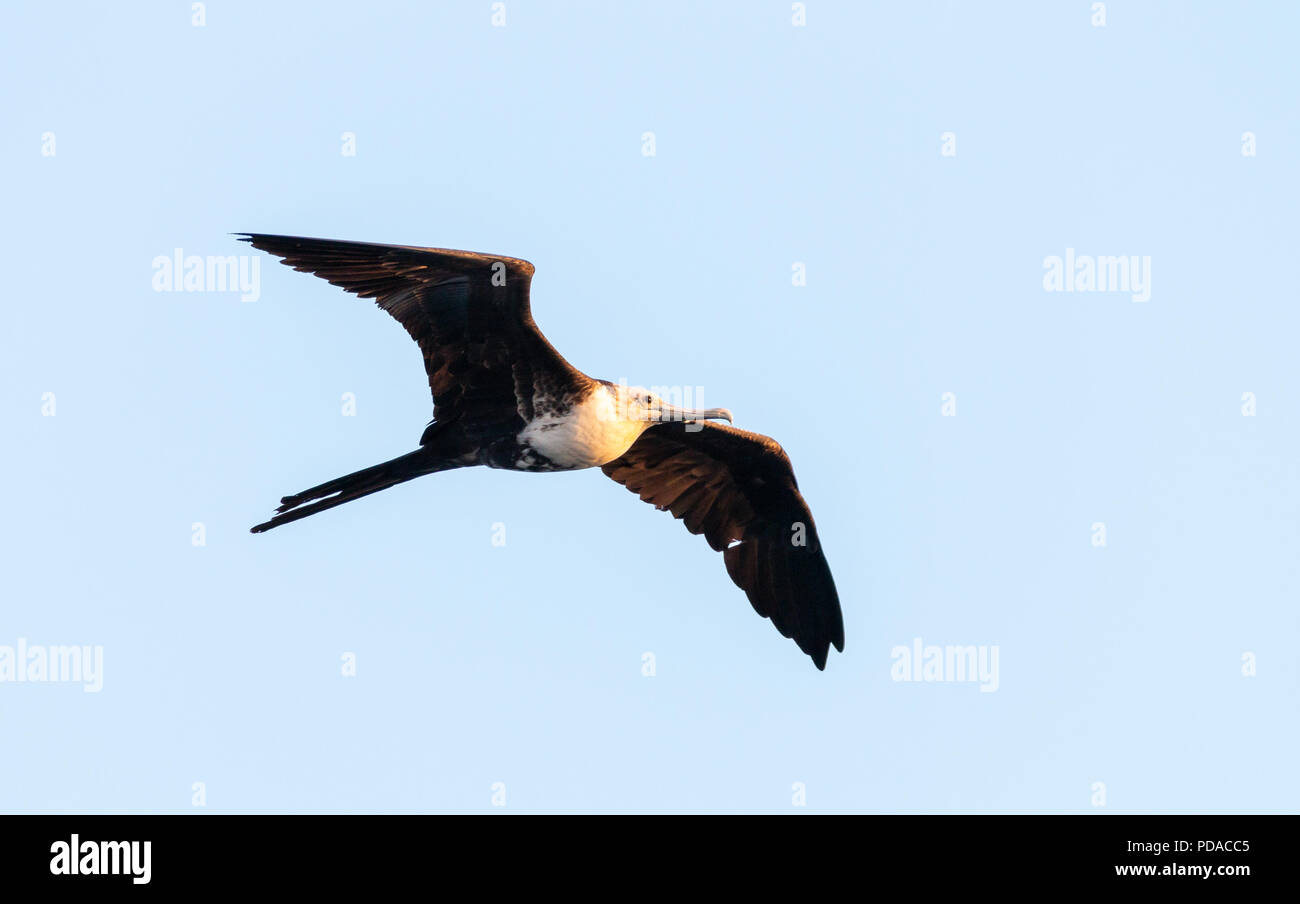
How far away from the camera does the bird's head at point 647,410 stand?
10867 millimetres

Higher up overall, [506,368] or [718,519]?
[506,368]

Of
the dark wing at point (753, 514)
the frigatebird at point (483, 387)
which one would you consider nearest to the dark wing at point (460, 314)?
the frigatebird at point (483, 387)

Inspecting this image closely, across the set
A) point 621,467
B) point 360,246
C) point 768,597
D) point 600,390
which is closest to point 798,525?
point 768,597

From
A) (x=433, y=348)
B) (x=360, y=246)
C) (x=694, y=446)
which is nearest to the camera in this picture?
(x=360, y=246)

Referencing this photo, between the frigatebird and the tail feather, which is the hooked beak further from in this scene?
the tail feather

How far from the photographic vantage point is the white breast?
10.6 meters

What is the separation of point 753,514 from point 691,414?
182cm

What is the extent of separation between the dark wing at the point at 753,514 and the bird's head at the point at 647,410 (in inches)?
46.0

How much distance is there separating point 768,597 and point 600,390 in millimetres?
2627

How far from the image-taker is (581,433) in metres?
10.6

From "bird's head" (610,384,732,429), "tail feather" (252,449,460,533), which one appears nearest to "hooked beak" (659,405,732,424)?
"bird's head" (610,384,732,429)

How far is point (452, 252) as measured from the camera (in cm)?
973
